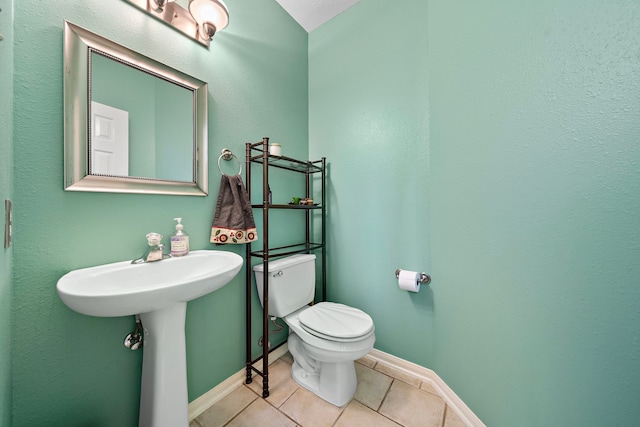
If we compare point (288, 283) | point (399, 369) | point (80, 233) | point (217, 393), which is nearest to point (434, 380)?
point (399, 369)

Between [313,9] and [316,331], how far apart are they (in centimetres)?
217

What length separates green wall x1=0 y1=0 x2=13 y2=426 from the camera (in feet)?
1.86

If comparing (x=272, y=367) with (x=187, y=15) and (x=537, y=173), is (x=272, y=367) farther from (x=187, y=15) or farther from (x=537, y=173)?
(x=187, y=15)

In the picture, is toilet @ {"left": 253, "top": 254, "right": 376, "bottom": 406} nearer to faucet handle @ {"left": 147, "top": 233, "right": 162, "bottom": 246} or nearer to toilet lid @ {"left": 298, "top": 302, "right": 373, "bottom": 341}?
toilet lid @ {"left": 298, "top": 302, "right": 373, "bottom": 341}

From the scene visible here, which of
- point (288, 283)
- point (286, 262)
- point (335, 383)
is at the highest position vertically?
point (286, 262)

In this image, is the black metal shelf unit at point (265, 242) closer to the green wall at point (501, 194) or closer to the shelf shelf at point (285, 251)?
the shelf shelf at point (285, 251)

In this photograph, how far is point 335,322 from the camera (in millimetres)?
1250

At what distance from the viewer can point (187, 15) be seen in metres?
1.08

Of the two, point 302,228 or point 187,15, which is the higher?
point 187,15

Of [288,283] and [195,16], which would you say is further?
[288,283]

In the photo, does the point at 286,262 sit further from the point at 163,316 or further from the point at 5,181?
the point at 5,181

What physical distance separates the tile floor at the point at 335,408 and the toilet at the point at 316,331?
0.06 meters

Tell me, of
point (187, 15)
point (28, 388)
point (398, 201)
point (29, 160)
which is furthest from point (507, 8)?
point (28, 388)

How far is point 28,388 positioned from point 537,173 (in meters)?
1.86
